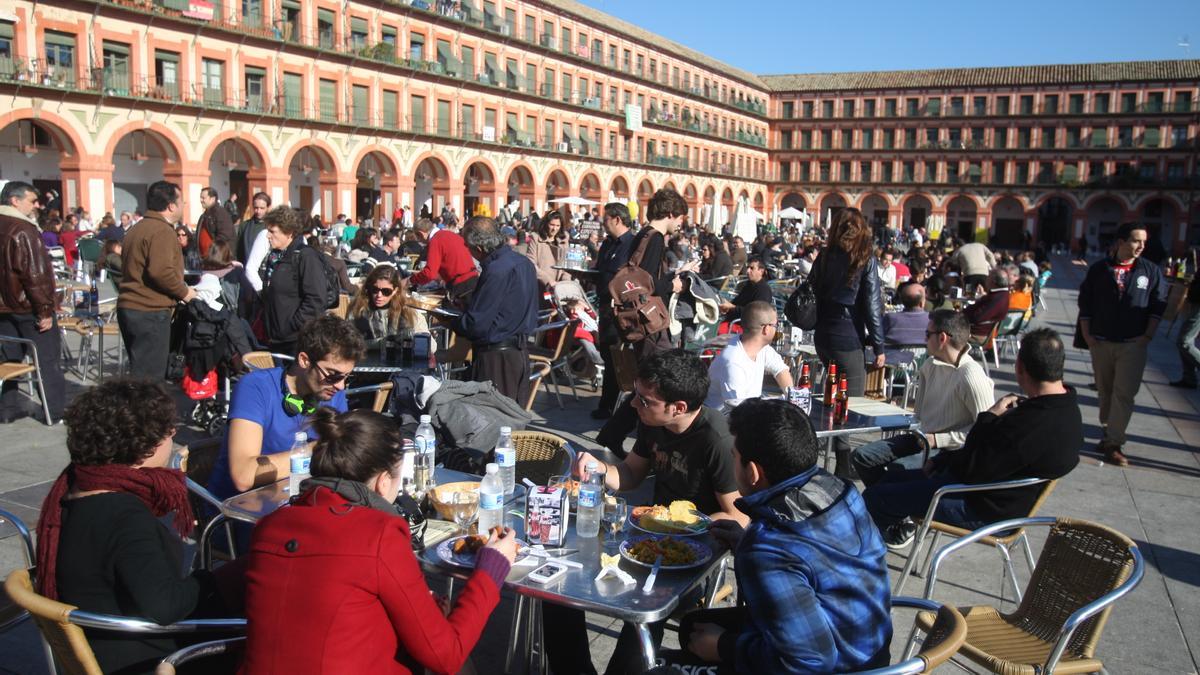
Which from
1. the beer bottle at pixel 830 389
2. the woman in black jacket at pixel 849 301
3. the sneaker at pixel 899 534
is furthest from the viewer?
the woman in black jacket at pixel 849 301

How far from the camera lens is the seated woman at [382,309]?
5895 millimetres

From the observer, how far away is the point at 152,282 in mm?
5996

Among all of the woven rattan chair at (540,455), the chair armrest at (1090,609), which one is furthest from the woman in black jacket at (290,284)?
the chair armrest at (1090,609)

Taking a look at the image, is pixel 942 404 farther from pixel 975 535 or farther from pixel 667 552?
pixel 667 552

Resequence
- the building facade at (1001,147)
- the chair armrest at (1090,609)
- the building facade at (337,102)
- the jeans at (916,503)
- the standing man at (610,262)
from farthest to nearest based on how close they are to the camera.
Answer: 1. the building facade at (1001,147)
2. the building facade at (337,102)
3. the standing man at (610,262)
4. the jeans at (916,503)
5. the chair armrest at (1090,609)

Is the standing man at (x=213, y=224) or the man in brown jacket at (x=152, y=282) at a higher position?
the standing man at (x=213, y=224)

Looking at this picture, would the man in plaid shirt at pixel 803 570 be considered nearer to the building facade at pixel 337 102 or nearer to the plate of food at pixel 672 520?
the plate of food at pixel 672 520

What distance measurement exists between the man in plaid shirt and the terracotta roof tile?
207 feet

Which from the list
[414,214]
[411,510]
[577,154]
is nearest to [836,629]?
[411,510]

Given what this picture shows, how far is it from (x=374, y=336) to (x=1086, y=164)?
59.7 m

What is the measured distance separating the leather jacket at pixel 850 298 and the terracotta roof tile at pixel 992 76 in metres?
59.6

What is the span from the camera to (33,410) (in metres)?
6.38

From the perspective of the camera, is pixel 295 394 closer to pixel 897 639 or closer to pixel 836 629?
pixel 836 629

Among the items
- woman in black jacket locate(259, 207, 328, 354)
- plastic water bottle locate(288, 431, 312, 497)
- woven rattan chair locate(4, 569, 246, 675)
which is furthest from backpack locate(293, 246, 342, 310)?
woven rattan chair locate(4, 569, 246, 675)
